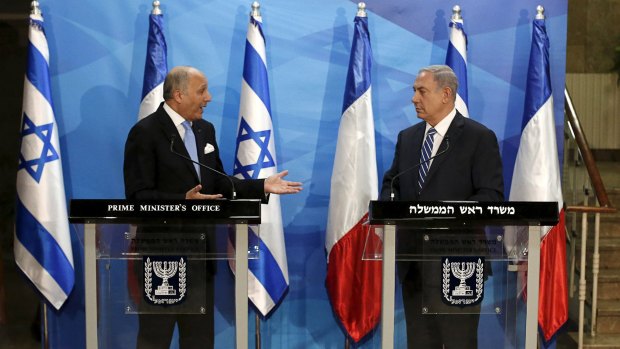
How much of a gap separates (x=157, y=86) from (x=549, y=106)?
6.77 feet

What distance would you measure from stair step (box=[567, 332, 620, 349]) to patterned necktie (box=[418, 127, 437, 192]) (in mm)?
2040

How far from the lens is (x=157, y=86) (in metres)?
3.98

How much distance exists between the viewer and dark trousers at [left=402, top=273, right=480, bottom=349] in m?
2.44

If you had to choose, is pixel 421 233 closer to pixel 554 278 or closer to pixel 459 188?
pixel 459 188

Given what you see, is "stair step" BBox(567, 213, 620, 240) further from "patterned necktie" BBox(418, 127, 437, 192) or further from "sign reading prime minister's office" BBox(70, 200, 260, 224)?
"sign reading prime minister's office" BBox(70, 200, 260, 224)

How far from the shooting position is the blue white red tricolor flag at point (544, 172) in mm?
4039

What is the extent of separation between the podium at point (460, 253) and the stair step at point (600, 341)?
247 cm

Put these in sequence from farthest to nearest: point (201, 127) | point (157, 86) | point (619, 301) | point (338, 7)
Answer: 1. point (619, 301)
2. point (338, 7)
3. point (157, 86)
4. point (201, 127)

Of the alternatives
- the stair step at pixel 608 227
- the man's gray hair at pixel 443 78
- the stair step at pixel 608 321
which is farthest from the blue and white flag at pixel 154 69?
the stair step at pixel 608 227

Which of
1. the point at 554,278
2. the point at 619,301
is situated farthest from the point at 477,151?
the point at 619,301

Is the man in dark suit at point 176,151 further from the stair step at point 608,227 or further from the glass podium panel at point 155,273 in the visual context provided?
the stair step at point 608,227

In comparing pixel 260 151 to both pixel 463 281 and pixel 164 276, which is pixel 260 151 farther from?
pixel 463 281

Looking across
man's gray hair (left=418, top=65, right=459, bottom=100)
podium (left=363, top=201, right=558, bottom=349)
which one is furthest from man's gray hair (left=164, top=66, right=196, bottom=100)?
podium (left=363, top=201, right=558, bottom=349)

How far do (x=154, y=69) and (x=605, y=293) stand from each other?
10.9ft
